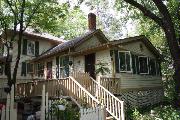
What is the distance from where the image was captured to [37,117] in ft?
44.6

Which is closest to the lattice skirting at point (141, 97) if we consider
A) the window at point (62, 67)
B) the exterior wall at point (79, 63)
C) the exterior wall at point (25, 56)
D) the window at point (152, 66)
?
the window at point (152, 66)

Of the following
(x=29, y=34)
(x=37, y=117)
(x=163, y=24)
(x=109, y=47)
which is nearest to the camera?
(x=37, y=117)

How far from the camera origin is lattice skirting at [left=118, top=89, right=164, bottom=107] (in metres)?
20.1

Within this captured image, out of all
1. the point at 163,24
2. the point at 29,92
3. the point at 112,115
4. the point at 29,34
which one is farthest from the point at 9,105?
the point at 29,34

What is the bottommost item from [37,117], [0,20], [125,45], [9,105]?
[37,117]

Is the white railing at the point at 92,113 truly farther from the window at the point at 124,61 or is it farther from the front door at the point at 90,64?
the front door at the point at 90,64

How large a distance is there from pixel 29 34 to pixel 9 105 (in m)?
20.9

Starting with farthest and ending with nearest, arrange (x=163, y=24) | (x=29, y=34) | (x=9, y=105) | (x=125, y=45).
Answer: (x=29, y=34)
(x=125, y=45)
(x=163, y=24)
(x=9, y=105)

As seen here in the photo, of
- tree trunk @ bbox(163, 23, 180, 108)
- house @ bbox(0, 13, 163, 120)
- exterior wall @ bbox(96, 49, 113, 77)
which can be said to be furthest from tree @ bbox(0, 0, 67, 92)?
tree trunk @ bbox(163, 23, 180, 108)

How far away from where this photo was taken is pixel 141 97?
21.8 m

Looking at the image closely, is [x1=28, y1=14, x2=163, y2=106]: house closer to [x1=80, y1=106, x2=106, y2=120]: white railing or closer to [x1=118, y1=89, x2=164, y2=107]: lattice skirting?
[x1=118, y1=89, x2=164, y2=107]: lattice skirting

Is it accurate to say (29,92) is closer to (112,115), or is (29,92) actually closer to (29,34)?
(112,115)

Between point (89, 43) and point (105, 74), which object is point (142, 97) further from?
point (89, 43)

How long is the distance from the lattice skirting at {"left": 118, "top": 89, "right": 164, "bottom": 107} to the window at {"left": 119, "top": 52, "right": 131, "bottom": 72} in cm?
182
